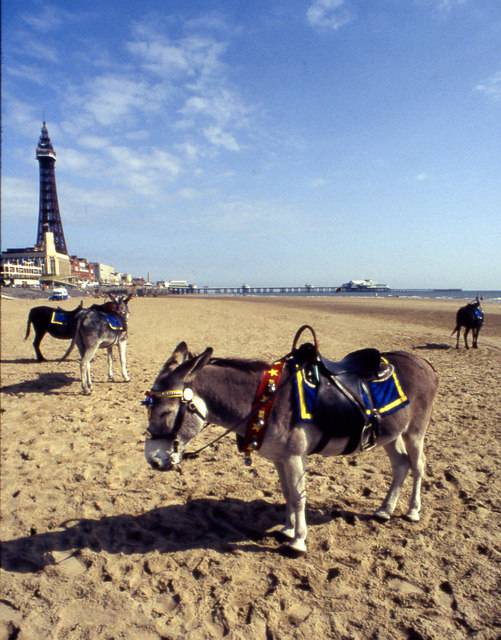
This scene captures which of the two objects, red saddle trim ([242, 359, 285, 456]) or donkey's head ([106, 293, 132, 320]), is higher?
donkey's head ([106, 293, 132, 320])

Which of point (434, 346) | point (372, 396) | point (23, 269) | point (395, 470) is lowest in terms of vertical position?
point (434, 346)

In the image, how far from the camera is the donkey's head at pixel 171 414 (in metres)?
2.91

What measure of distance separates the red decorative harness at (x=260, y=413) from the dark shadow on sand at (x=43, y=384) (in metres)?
7.25

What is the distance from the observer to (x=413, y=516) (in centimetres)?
393

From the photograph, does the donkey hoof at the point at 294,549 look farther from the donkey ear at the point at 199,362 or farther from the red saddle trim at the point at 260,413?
the donkey ear at the point at 199,362

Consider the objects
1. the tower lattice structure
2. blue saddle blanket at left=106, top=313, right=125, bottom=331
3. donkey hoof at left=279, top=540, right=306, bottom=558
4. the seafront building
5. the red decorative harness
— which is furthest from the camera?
the tower lattice structure

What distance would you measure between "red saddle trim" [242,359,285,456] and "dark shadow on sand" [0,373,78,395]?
7.25m

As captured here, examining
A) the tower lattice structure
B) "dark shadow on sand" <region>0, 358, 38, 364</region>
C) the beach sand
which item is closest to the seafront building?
the tower lattice structure

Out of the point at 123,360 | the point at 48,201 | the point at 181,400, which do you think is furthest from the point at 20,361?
the point at 48,201

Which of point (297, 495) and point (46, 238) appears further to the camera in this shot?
Answer: point (46, 238)

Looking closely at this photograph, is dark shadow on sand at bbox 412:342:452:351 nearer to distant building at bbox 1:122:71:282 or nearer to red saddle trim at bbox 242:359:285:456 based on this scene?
red saddle trim at bbox 242:359:285:456

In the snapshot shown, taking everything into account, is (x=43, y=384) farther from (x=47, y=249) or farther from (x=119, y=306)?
(x=47, y=249)

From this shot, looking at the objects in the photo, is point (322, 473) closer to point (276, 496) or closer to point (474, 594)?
point (276, 496)

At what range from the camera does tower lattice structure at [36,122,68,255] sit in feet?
470
